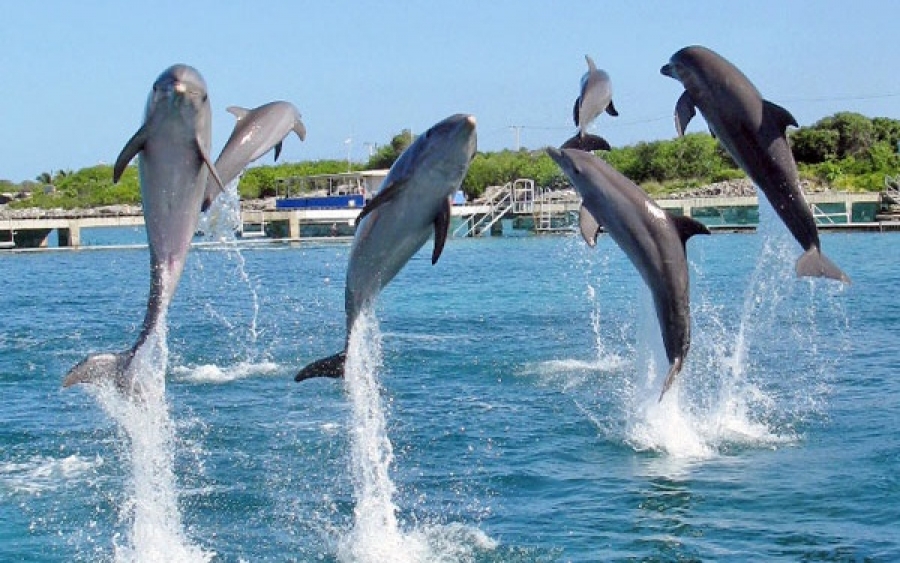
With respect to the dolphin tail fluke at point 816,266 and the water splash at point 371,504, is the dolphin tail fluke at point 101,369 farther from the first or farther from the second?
the dolphin tail fluke at point 816,266

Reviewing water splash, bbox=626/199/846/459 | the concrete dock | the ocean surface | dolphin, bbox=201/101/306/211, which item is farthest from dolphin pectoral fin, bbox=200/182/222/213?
the concrete dock

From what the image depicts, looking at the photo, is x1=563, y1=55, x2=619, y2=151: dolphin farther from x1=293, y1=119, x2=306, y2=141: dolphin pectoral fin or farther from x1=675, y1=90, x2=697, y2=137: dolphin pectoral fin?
x1=293, y1=119, x2=306, y2=141: dolphin pectoral fin

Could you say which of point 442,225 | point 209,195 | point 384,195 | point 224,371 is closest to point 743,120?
point 442,225

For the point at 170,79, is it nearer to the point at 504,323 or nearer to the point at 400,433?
the point at 400,433

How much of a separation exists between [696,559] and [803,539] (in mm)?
1095

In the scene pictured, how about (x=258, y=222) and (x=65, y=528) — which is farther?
(x=258, y=222)

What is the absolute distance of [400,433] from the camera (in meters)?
15.8

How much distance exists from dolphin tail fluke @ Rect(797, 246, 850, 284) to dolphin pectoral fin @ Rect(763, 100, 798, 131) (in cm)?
83

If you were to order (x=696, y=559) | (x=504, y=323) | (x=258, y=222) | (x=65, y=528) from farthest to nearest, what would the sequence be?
1. (x=258, y=222)
2. (x=504, y=323)
3. (x=65, y=528)
4. (x=696, y=559)

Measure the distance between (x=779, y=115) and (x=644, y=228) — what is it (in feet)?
3.39

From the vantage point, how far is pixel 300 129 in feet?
26.0

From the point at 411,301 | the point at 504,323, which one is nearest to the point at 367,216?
the point at 504,323

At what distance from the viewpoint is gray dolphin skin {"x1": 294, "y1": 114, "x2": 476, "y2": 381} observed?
661 centimetres

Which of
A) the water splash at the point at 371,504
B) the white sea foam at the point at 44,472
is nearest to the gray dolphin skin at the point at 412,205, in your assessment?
the water splash at the point at 371,504
